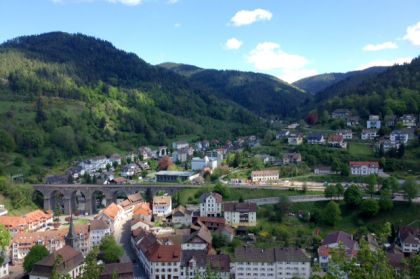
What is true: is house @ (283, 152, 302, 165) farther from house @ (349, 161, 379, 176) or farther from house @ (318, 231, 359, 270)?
house @ (318, 231, 359, 270)

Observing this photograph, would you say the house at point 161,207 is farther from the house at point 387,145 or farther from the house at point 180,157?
the house at point 387,145

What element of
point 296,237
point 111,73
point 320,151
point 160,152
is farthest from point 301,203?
point 111,73

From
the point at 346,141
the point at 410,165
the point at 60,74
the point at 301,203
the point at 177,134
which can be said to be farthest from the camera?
the point at 60,74

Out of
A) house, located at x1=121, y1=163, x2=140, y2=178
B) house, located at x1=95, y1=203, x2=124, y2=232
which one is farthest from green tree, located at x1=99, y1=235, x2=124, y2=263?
house, located at x1=121, y1=163, x2=140, y2=178

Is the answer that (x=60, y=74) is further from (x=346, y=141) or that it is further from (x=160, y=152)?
(x=346, y=141)

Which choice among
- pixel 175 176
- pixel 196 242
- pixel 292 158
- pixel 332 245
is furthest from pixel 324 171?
pixel 196 242

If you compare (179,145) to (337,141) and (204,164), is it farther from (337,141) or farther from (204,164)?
(337,141)
